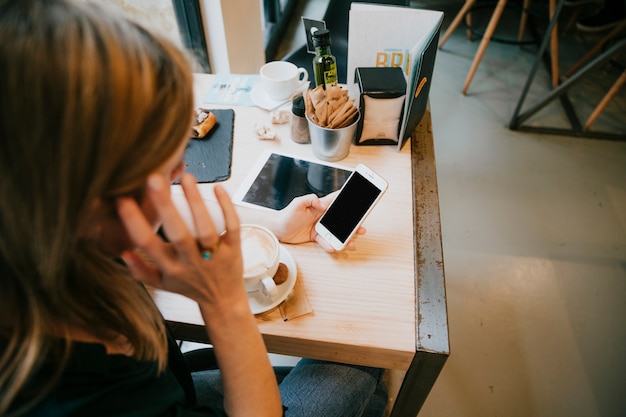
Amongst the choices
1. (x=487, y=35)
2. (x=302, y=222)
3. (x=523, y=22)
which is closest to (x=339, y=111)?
(x=302, y=222)

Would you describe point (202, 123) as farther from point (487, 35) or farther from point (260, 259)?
point (487, 35)

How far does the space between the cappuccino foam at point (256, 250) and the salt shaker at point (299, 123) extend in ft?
1.15

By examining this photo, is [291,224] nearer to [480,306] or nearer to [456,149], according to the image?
[480,306]

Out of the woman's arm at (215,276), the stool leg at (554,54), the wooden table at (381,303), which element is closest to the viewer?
the woman's arm at (215,276)

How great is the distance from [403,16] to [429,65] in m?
0.19

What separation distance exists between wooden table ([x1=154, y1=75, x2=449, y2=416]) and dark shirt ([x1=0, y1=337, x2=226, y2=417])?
16 cm

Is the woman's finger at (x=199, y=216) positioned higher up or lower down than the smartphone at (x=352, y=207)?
higher up

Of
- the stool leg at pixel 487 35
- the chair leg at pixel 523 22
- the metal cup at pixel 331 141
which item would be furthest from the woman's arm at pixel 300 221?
the chair leg at pixel 523 22

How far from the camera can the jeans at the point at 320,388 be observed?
753mm

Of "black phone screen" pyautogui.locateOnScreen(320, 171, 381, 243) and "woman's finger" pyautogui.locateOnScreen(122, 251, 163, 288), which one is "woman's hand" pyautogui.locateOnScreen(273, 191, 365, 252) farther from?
"woman's finger" pyautogui.locateOnScreen(122, 251, 163, 288)

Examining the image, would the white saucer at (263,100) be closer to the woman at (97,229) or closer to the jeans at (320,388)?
the woman at (97,229)

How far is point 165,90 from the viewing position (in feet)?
1.45

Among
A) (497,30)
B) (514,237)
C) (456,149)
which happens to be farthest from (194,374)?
(497,30)

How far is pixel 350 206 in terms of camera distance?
0.79 metres
